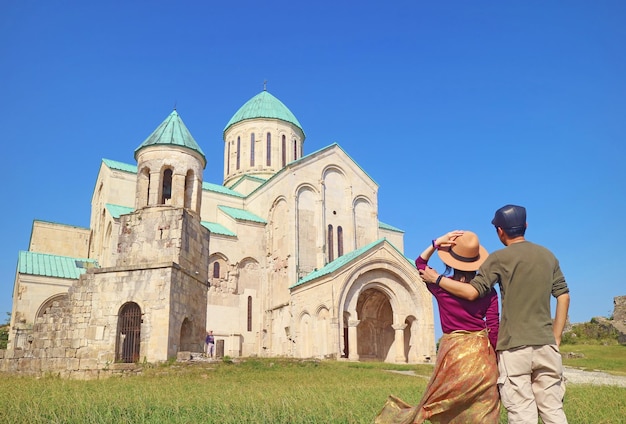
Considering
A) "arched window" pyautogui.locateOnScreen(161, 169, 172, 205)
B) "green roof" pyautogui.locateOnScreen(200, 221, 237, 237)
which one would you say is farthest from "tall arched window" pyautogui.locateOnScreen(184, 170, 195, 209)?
"green roof" pyautogui.locateOnScreen(200, 221, 237, 237)

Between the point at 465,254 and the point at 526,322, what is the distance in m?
0.66

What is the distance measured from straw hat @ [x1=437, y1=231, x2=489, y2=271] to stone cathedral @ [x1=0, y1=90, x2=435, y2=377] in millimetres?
12100

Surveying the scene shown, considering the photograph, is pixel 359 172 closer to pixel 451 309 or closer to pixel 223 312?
pixel 223 312

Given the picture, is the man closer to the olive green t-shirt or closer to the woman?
the olive green t-shirt

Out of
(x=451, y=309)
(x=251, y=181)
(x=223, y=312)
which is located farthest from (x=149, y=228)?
(x=251, y=181)

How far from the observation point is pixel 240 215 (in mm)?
30156

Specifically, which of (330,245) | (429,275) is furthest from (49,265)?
(429,275)

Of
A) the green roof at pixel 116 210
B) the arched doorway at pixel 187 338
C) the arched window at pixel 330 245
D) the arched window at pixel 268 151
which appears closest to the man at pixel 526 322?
the arched doorway at pixel 187 338

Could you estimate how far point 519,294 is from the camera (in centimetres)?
386

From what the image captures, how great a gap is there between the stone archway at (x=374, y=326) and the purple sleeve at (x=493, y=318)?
24.2 meters

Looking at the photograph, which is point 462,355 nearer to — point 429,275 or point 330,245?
point 429,275

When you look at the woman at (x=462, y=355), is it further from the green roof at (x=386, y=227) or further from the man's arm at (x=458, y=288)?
the green roof at (x=386, y=227)

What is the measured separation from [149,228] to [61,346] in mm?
4117

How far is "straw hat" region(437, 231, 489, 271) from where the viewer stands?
4.09 m
